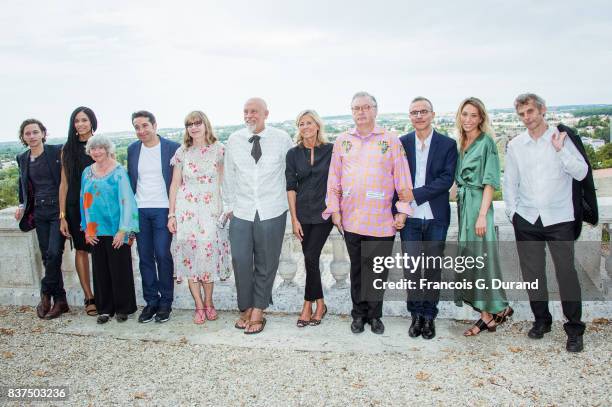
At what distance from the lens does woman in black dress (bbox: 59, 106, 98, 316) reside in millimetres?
4859

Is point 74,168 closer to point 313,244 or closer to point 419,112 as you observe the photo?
point 313,244

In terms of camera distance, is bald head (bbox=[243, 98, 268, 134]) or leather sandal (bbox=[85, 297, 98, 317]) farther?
leather sandal (bbox=[85, 297, 98, 317])

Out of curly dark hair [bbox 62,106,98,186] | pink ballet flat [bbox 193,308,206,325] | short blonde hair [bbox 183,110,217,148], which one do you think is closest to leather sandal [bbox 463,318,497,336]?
pink ballet flat [bbox 193,308,206,325]

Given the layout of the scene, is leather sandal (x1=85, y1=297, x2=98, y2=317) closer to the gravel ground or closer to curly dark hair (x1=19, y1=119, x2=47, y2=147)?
the gravel ground

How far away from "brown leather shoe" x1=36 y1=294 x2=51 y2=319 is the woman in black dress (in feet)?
2.30

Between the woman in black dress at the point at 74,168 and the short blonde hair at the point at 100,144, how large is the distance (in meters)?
0.28

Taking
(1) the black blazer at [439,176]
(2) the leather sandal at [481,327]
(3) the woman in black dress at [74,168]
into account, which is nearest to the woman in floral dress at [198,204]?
(3) the woman in black dress at [74,168]

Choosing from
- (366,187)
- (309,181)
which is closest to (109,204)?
(309,181)

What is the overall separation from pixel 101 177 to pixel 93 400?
2.03 metres

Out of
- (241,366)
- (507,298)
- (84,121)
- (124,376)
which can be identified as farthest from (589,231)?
(84,121)

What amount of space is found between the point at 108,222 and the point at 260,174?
5.07 feet

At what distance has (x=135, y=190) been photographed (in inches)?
187

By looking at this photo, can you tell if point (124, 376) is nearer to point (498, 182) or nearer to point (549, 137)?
point (498, 182)

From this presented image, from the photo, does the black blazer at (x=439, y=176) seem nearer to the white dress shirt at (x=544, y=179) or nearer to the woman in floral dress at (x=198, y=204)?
the white dress shirt at (x=544, y=179)
